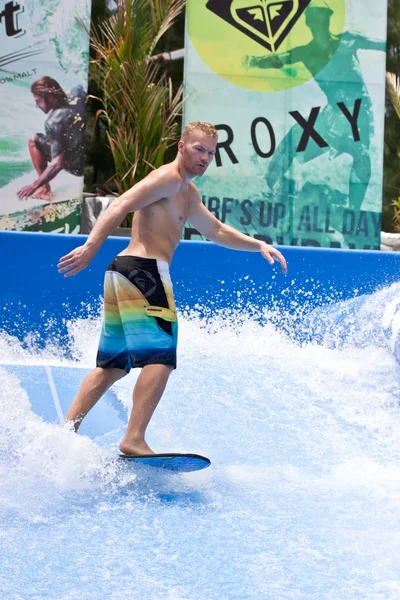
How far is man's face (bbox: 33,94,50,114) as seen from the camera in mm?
7820

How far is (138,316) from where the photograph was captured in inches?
123

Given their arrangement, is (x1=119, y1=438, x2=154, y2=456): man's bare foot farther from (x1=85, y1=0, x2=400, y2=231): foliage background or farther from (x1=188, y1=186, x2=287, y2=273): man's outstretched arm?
(x1=85, y1=0, x2=400, y2=231): foliage background

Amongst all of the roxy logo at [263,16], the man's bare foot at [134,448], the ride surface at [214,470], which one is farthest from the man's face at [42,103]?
the man's bare foot at [134,448]

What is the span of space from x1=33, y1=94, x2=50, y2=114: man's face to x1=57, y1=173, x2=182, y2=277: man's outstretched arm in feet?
16.2

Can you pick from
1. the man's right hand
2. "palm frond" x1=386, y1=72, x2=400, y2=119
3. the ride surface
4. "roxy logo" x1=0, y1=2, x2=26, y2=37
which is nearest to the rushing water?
the ride surface

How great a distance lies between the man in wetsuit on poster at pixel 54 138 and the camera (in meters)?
7.82

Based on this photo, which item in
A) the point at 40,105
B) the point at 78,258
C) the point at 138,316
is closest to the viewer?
the point at 78,258

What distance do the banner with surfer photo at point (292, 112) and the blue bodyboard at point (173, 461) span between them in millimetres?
5180

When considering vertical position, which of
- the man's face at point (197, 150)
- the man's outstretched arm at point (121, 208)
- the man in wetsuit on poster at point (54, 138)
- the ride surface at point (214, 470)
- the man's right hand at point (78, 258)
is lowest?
the ride surface at point (214, 470)

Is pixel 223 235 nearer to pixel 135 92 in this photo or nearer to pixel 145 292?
pixel 145 292

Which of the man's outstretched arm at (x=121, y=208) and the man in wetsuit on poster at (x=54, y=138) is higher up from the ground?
the man's outstretched arm at (x=121, y=208)

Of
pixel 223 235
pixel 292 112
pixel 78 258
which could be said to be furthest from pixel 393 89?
pixel 78 258

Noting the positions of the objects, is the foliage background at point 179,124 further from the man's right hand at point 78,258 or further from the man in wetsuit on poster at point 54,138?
the man's right hand at point 78,258

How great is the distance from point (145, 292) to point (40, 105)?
5.14 m
